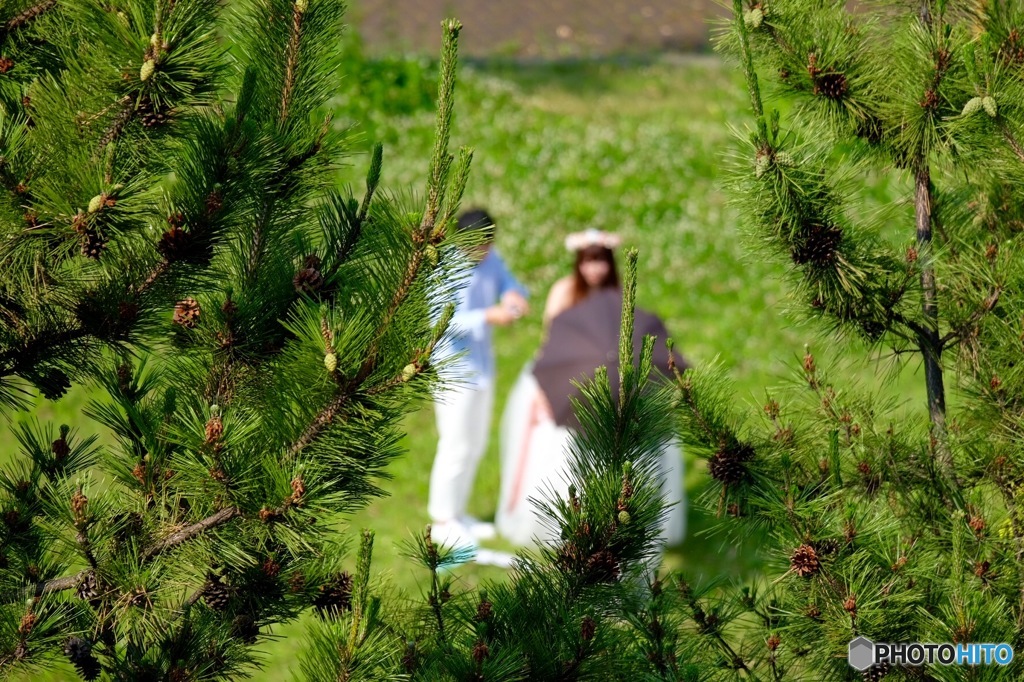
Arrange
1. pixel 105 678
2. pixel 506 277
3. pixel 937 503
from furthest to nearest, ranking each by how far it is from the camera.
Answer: pixel 506 277, pixel 937 503, pixel 105 678

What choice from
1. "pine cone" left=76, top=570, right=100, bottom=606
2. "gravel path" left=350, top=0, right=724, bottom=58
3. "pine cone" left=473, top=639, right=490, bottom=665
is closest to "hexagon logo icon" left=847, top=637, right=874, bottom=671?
"pine cone" left=473, top=639, right=490, bottom=665

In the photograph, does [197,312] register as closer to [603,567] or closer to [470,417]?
[603,567]

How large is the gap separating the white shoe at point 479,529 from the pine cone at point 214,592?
6219 millimetres

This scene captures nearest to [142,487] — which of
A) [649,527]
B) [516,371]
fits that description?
[649,527]

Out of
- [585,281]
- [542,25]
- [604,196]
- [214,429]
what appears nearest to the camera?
[214,429]

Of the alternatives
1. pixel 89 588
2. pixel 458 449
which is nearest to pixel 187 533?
pixel 89 588

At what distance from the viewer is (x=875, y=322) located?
10.3 feet

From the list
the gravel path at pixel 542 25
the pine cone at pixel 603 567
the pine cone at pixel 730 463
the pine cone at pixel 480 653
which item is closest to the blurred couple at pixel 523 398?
the pine cone at pixel 730 463

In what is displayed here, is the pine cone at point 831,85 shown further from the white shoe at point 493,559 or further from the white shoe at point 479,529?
the white shoe at point 479,529

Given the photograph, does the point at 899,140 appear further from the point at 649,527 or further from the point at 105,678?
the point at 105,678

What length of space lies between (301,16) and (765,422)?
1721 mm

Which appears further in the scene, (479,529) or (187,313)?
(479,529)

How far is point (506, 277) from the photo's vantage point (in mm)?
9039

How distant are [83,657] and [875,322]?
7.41 ft
